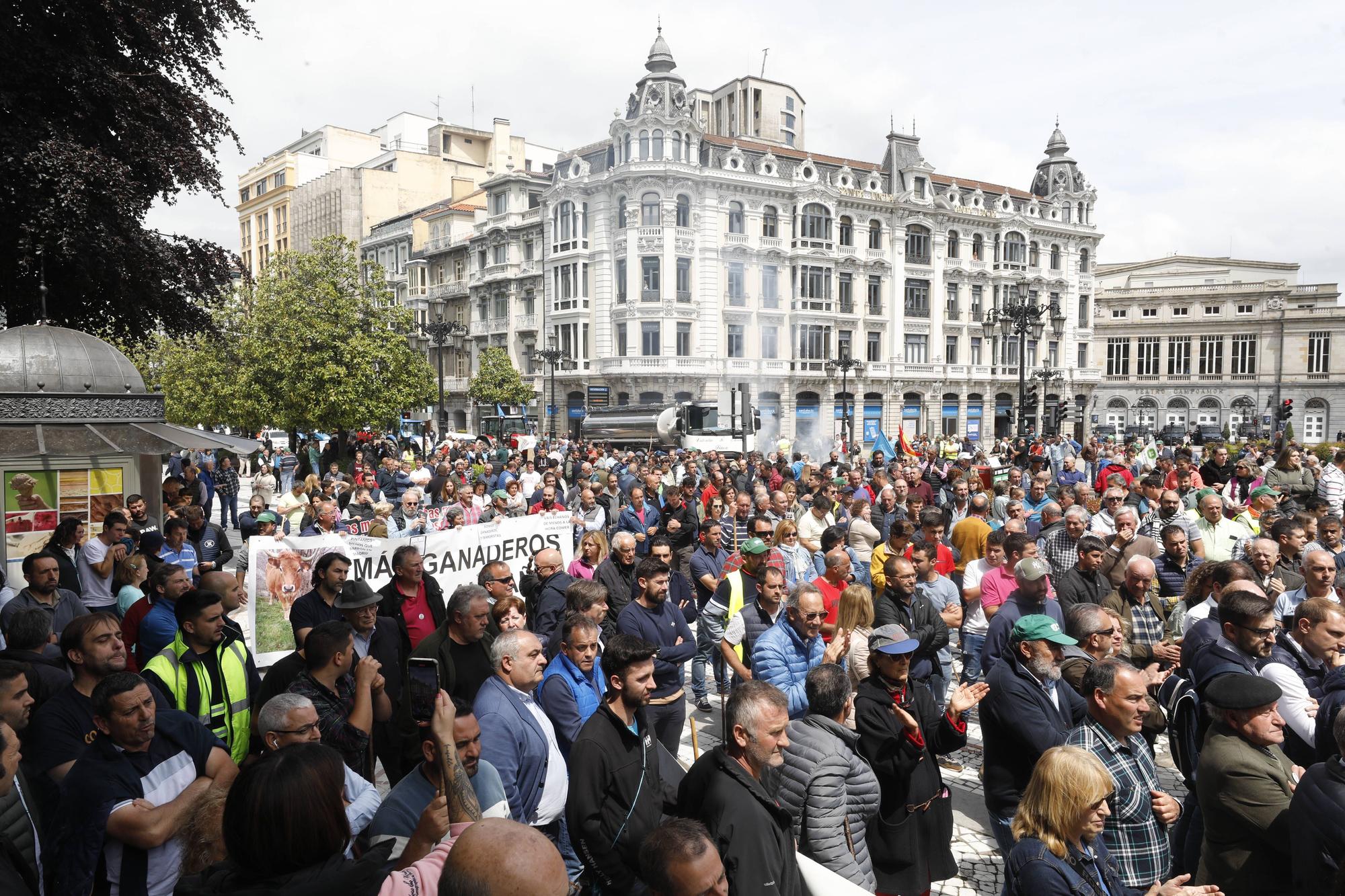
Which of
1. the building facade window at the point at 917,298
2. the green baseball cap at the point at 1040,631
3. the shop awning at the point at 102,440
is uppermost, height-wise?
the building facade window at the point at 917,298

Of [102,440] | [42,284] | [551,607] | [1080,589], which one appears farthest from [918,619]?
[42,284]

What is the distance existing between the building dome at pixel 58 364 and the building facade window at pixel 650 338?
3571 centimetres

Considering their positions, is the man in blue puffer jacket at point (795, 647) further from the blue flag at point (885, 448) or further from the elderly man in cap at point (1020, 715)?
the blue flag at point (885, 448)

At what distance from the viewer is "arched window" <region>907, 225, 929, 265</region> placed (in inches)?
2105

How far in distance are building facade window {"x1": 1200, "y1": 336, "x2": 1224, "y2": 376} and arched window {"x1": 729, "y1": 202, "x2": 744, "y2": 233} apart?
49057 mm

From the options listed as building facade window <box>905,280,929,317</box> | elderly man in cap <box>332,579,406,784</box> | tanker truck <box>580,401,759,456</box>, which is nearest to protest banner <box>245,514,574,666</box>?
elderly man in cap <box>332,579,406,784</box>

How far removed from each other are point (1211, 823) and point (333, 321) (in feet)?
85.9

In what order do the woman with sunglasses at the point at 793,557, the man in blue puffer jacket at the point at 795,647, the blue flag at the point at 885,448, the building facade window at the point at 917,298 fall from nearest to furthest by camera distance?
the man in blue puffer jacket at the point at 795,647
the woman with sunglasses at the point at 793,557
the blue flag at the point at 885,448
the building facade window at the point at 917,298

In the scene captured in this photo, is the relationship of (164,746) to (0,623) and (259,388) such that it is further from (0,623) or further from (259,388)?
(259,388)

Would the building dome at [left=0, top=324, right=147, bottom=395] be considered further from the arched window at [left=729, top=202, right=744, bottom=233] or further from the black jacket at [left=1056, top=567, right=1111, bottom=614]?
the arched window at [left=729, top=202, right=744, bottom=233]

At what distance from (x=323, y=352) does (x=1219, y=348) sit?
74.2m

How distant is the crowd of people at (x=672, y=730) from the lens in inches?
118

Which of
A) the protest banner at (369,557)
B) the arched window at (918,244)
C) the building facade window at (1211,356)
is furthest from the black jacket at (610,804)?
the building facade window at (1211,356)

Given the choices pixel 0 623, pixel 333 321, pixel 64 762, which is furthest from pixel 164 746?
pixel 333 321
